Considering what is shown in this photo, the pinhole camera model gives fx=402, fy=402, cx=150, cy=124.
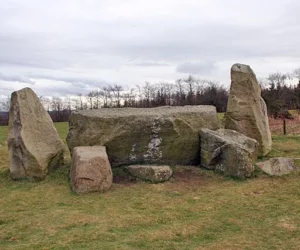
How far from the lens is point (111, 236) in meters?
6.17

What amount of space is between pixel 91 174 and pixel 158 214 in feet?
6.71

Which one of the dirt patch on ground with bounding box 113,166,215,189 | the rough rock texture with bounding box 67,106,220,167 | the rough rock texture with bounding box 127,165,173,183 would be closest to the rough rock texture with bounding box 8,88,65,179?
the rough rock texture with bounding box 67,106,220,167

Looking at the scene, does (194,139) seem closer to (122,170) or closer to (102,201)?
(122,170)

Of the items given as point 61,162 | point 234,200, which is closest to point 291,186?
point 234,200

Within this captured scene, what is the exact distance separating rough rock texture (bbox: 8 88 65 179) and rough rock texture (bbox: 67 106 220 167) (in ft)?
1.94

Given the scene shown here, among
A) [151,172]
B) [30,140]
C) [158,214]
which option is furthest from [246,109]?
[30,140]

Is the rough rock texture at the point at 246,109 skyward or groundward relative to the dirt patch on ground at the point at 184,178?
skyward

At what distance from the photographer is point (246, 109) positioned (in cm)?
1266

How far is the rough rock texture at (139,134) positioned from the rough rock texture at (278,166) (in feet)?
6.19

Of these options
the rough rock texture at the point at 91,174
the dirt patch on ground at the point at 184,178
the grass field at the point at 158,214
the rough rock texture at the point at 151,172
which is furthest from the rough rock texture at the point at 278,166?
the rough rock texture at the point at 91,174

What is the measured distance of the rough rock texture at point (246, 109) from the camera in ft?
41.2

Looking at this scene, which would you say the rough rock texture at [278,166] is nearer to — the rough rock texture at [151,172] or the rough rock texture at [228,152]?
the rough rock texture at [228,152]

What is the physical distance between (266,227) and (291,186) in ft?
9.00

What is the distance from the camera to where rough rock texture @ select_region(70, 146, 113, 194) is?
862cm
